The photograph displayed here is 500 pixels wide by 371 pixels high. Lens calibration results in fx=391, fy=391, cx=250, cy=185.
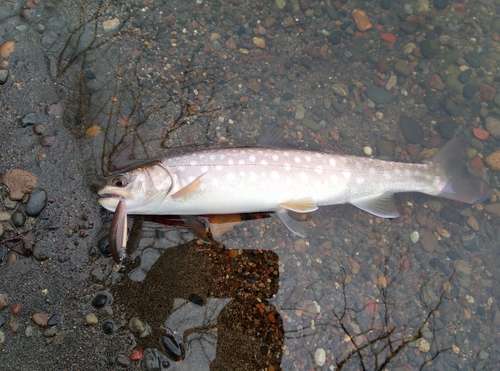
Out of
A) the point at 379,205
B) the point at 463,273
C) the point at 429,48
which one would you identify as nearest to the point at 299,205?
the point at 379,205

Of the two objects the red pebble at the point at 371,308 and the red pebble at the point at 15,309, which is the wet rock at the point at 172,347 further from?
the red pebble at the point at 371,308

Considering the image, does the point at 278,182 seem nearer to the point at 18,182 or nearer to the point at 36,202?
the point at 36,202

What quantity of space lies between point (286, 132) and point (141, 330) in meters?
2.65

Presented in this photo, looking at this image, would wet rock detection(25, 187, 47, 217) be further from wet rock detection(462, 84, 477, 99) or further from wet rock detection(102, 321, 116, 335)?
wet rock detection(462, 84, 477, 99)

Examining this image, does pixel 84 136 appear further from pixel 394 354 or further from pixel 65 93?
pixel 394 354

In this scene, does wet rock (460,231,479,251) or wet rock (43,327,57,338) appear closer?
wet rock (43,327,57,338)

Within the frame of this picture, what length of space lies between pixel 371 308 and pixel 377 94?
104 inches

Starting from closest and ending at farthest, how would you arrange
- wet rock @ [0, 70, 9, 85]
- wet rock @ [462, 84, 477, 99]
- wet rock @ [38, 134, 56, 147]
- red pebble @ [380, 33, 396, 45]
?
wet rock @ [38, 134, 56, 147]
wet rock @ [0, 70, 9, 85]
wet rock @ [462, 84, 477, 99]
red pebble @ [380, 33, 396, 45]

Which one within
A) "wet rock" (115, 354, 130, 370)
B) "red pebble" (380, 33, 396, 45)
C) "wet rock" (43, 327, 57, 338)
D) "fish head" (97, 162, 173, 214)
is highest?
"red pebble" (380, 33, 396, 45)

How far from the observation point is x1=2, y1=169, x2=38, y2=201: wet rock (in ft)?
12.6

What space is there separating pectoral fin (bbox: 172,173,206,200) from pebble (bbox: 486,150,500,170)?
145 inches

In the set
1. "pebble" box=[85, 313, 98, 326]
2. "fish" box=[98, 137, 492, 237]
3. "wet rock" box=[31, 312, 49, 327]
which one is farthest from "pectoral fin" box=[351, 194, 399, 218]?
"wet rock" box=[31, 312, 49, 327]

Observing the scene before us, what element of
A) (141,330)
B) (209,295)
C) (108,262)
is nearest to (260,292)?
(209,295)

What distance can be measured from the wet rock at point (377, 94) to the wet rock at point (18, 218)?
4160 millimetres
